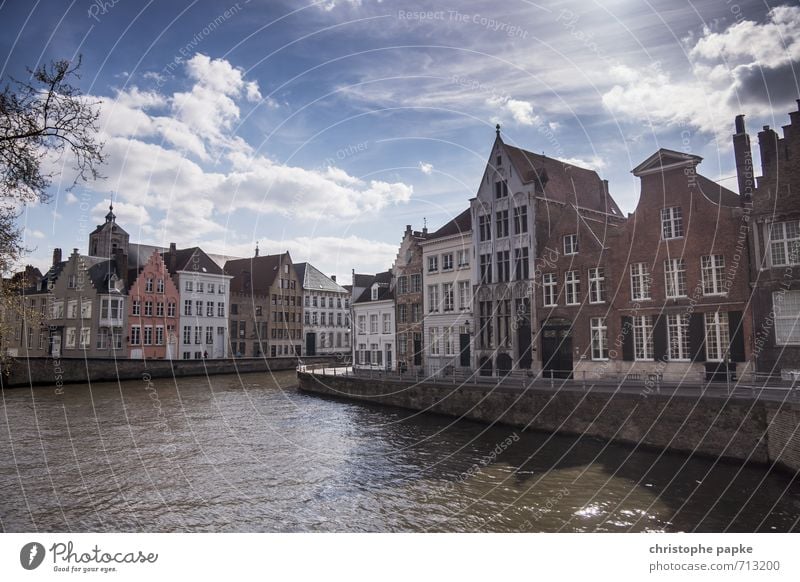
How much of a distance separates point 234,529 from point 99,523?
10.2ft

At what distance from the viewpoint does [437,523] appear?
11844 millimetres

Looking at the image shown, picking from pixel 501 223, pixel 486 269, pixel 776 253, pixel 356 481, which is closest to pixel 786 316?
pixel 776 253

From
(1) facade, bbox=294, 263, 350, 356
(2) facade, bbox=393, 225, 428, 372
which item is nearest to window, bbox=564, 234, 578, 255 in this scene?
(2) facade, bbox=393, 225, 428, 372

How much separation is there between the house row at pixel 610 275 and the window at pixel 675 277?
0.06 m

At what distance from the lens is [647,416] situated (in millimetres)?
18328

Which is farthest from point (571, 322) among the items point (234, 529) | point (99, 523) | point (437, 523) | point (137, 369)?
point (137, 369)

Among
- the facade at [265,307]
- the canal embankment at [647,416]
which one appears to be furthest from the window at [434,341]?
the facade at [265,307]

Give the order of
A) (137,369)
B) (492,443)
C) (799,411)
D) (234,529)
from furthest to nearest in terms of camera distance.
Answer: (137,369) → (492,443) → (799,411) → (234,529)

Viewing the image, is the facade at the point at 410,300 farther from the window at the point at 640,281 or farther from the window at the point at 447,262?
the window at the point at 640,281

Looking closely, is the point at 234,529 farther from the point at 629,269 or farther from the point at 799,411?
the point at 629,269

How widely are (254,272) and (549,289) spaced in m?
48.5

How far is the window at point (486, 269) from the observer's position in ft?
115
